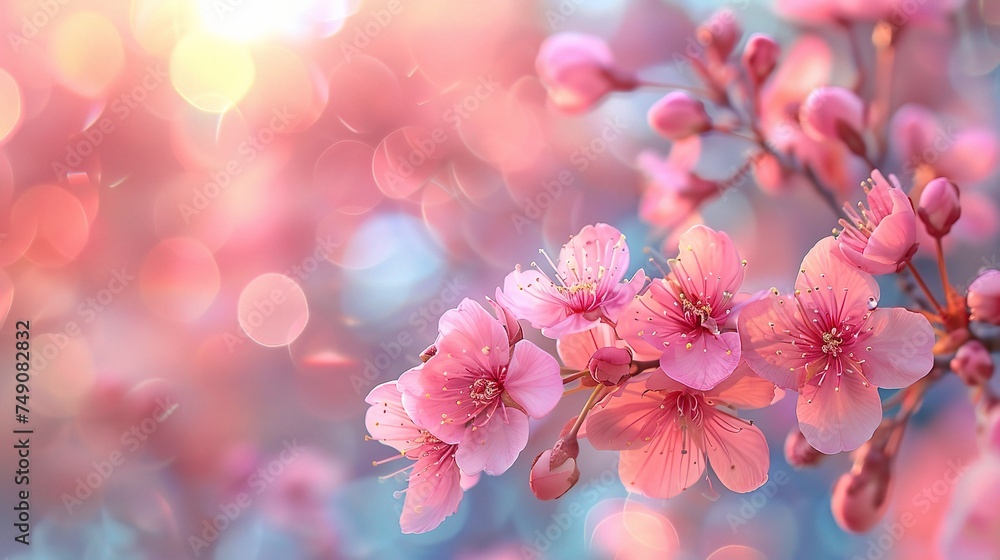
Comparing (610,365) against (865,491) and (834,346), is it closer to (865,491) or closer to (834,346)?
(834,346)

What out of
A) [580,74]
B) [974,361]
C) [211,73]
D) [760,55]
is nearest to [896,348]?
[974,361]

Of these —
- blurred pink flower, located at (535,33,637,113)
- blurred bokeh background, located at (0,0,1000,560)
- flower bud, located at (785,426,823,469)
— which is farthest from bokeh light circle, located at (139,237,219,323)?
flower bud, located at (785,426,823,469)

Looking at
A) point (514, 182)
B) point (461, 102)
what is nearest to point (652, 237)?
point (514, 182)

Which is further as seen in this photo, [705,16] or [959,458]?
[705,16]

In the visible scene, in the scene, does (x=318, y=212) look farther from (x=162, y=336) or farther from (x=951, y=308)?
(x=951, y=308)

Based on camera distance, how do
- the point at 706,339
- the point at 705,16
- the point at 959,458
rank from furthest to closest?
the point at 705,16
the point at 959,458
the point at 706,339

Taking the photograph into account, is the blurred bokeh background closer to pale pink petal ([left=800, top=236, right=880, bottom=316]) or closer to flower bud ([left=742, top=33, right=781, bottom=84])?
flower bud ([left=742, top=33, right=781, bottom=84])
